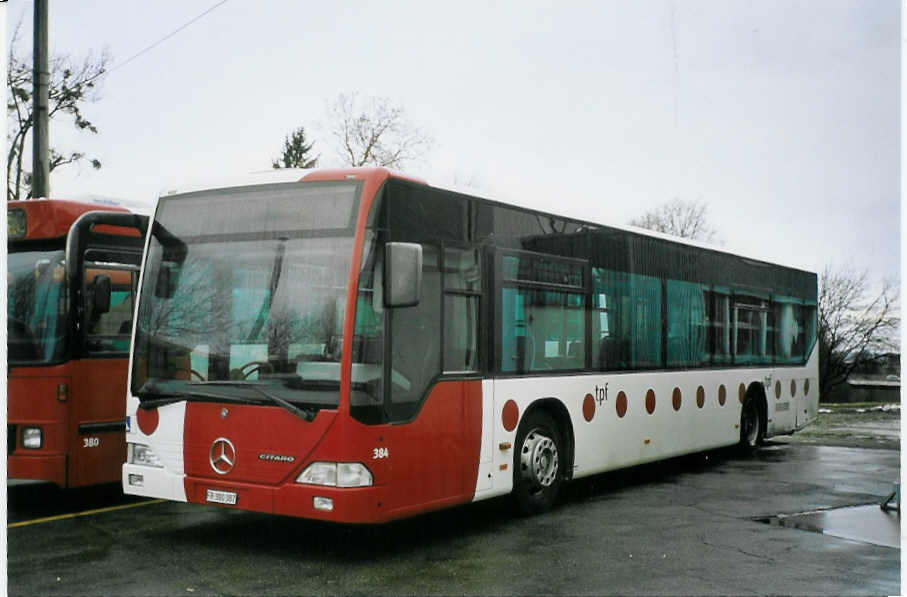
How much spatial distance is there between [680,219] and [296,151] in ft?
66.6

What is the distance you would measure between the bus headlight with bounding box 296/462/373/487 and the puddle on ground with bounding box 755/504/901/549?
403 cm

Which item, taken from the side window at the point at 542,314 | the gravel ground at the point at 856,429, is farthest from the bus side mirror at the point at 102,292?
the gravel ground at the point at 856,429

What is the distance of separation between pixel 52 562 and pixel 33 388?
2.26 metres

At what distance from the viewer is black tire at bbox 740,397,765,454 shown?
46.9ft

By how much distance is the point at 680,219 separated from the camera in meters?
46.5

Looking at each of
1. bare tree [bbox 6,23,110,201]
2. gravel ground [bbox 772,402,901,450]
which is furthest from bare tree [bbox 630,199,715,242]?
bare tree [bbox 6,23,110,201]

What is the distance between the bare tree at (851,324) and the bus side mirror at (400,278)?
3689 millimetres

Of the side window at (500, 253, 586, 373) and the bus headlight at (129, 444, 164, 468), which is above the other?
the side window at (500, 253, 586, 373)

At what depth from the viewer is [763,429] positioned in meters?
14.7

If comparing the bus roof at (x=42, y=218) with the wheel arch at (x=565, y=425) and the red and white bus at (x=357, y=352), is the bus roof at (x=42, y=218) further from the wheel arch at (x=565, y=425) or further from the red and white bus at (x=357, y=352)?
the wheel arch at (x=565, y=425)

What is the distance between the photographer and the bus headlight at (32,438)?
9016 mm

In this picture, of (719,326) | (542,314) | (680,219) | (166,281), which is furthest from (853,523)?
(680,219)

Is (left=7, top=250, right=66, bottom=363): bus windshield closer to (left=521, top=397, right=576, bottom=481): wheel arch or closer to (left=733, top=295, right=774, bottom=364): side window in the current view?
(left=521, top=397, right=576, bottom=481): wheel arch

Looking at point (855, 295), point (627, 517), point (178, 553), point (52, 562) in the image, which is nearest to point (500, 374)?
point (627, 517)
